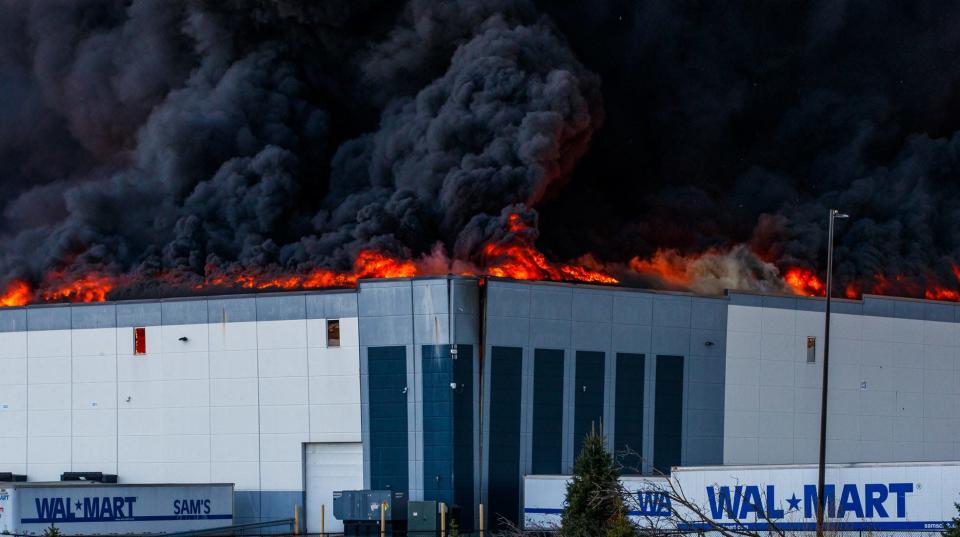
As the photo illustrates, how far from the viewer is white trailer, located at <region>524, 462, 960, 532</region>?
37.6 metres

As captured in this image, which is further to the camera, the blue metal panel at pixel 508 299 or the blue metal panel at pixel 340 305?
the blue metal panel at pixel 340 305

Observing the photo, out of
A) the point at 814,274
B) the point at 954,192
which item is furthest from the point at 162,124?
the point at 954,192

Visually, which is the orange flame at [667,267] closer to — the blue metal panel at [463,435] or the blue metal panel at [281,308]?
the blue metal panel at [463,435]

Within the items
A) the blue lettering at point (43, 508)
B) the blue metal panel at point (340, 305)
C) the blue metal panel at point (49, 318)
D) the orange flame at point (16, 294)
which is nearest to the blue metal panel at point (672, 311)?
the blue metal panel at point (340, 305)

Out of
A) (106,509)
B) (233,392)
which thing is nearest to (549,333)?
(233,392)

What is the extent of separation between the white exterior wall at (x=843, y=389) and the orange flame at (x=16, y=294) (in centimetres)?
3277

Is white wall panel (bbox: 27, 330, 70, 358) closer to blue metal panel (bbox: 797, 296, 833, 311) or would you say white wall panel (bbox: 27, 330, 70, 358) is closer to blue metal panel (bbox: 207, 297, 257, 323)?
blue metal panel (bbox: 207, 297, 257, 323)

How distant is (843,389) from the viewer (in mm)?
56188

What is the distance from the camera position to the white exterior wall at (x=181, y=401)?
53.3 meters

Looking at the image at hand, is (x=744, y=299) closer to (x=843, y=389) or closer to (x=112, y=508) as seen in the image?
(x=843, y=389)

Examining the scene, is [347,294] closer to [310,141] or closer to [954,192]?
[310,141]

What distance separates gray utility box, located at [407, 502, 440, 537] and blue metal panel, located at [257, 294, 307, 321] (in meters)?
7.74

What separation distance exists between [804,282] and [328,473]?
101ft

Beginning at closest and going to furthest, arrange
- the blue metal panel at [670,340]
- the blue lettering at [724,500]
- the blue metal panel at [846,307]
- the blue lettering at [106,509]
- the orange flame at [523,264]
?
the blue lettering at [724,500]
the blue lettering at [106,509]
the blue metal panel at [670,340]
the blue metal panel at [846,307]
the orange flame at [523,264]
